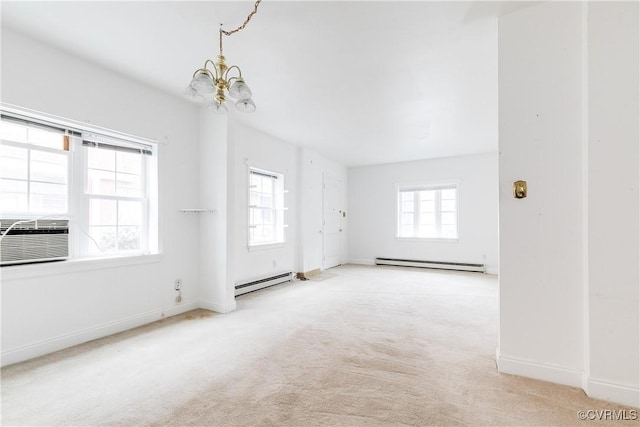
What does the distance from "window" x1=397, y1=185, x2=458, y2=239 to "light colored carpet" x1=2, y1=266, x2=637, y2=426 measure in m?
3.48

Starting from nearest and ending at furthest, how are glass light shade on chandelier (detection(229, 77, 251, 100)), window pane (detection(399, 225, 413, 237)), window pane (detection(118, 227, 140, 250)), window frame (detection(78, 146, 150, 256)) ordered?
glass light shade on chandelier (detection(229, 77, 251, 100)), window frame (detection(78, 146, 150, 256)), window pane (detection(118, 227, 140, 250)), window pane (detection(399, 225, 413, 237))

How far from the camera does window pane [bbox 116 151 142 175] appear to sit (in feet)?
10.2

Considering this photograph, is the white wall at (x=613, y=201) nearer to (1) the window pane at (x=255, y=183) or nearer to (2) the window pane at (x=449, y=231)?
(1) the window pane at (x=255, y=183)

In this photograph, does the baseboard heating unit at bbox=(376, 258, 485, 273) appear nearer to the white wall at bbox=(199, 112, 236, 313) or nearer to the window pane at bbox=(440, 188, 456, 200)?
the window pane at bbox=(440, 188, 456, 200)

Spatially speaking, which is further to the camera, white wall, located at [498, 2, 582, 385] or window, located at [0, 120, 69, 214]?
window, located at [0, 120, 69, 214]

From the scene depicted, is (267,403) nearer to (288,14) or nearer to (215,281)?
(215,281)

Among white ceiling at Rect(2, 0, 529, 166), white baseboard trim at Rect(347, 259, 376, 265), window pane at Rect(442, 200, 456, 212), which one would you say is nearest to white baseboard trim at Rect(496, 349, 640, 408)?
white ceiling at Rect(2, 0, 529, 166)

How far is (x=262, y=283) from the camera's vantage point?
4.80 m

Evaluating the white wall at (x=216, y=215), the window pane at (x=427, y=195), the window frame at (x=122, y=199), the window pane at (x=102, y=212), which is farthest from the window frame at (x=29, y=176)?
the window pane at (x=427, y=195)

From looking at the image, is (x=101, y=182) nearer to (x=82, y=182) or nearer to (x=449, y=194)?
(x=82, y=182)

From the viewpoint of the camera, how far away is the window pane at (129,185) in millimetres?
3119

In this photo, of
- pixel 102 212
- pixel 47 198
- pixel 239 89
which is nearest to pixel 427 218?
pixel 239 89

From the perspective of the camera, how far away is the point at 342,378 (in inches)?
81.2

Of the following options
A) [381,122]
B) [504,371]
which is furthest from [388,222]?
[504,371]
